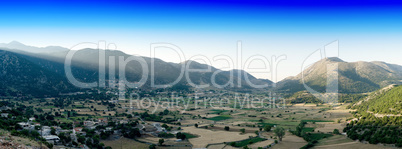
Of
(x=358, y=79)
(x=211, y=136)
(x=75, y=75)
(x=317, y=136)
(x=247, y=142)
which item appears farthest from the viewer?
(x=358, y=79)

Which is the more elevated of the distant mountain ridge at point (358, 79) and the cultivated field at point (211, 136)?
the distant mountain ridge at point (358, 79)

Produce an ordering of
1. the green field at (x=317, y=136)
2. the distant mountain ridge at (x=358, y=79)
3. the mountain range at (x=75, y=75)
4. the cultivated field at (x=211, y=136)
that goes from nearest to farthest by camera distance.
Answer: the cultivated field at (x=211, y=136), the green field at (x=317, y=136), the mountain range at (x=75, y=75), the distant mountain ridge at (x=358, y=79)

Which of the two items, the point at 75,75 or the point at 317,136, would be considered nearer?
the point at 317,136

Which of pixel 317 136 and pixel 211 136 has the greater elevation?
pixel 317 136

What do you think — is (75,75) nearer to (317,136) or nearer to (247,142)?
(247,142)

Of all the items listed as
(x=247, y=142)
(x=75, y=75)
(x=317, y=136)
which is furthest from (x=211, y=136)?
(x=75, y=75)

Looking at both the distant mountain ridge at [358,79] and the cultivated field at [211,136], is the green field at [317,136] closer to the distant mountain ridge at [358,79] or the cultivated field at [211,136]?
the cultivated field at [211,136]

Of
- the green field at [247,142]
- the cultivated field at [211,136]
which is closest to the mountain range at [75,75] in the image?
the cultivated field at [211,136]

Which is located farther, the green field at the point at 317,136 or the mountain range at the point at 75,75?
the mountain range at the point at 75,75

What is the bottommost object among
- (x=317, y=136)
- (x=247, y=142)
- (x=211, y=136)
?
(x=211, y=136)

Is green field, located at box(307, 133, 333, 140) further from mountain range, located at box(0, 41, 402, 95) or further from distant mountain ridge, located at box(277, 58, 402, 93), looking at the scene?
mountain range, located at box(0, 41, 402, 95)

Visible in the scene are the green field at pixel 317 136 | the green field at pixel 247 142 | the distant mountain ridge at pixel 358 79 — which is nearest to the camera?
the green field at pixel 247 142
